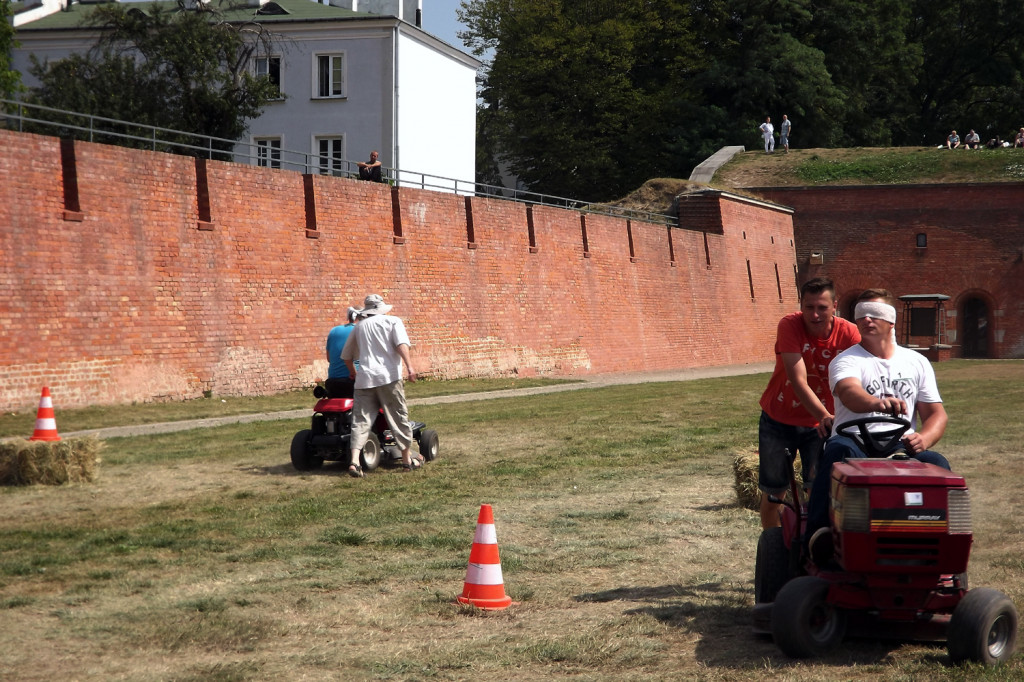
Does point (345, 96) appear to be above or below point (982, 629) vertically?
above

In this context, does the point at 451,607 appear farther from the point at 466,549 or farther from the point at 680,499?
the point at 680,499

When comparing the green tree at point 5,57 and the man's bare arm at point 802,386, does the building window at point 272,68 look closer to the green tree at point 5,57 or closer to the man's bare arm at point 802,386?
the green tree at point 5,57

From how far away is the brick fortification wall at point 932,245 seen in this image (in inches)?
1908

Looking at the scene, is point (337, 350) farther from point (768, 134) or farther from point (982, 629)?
point (768, 134)

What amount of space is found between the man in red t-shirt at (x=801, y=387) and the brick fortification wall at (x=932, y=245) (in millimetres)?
44146

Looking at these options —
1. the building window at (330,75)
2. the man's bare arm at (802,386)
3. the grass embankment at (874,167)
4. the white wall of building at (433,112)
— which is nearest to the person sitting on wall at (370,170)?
the white wall of building at (433,112)

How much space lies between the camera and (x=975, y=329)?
164 feet

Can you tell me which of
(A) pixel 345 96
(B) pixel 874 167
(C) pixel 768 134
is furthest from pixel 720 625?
(C) pixel 768 134

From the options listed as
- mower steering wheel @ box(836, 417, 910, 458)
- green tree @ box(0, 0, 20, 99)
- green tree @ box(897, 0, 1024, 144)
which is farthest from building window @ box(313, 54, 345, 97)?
mower steering wheel @ box(836, 417, 910, 458)

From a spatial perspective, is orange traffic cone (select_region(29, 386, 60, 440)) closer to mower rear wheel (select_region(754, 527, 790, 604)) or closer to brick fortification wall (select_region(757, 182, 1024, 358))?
mower rear wheel (select_region(754, 527, 790, 604))

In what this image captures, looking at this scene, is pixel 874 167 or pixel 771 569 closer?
pixel 771 569

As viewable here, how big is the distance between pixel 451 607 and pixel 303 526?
2.60 metres

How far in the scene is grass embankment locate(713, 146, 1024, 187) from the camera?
4912 centimetres

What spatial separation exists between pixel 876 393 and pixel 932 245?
46523mm
